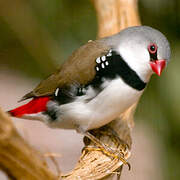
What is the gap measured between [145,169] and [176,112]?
83cm

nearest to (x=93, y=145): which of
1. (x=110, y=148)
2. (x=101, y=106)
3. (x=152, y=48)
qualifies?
(x=110, y=148)

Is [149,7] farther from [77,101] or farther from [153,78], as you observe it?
[77,101]

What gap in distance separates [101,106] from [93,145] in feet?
0.62

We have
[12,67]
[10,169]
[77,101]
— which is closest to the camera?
[10,169]

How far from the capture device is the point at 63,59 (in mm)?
2943

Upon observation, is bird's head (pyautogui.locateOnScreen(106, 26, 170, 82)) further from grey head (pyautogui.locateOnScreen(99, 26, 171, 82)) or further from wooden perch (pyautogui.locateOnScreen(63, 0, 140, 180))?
wooden perch (pyautogui.locateOnScreen(63, 0, 140, 180))

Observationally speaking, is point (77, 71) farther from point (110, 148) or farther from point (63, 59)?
point (63, 59)

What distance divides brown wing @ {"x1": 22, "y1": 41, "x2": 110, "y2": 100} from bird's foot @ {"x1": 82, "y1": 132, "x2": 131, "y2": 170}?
0.69 feet

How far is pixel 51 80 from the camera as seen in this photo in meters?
1.46

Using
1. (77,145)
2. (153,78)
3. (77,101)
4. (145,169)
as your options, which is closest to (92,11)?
(153,78)

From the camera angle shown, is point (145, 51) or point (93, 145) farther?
point (93, 145)

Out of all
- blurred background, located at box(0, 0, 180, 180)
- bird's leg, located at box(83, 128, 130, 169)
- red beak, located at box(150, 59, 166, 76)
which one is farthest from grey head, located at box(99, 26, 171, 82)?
blurred background, located at box(0, 0, 180, 180)

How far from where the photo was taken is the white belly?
1317mm

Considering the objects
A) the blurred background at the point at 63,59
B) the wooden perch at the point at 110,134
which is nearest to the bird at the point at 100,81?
the wooden perch at the point at 110,134
